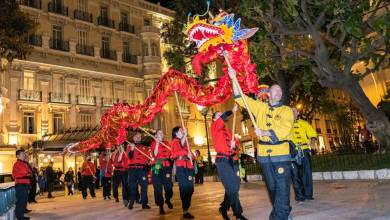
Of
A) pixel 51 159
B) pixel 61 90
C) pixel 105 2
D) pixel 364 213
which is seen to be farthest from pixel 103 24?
pixel 364 213

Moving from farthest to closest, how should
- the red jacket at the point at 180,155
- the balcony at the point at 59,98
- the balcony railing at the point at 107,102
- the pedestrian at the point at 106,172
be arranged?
1. the balcony railing at the point at 107,102
2. the balcony at the point at 59,98
3. the pedestrian at the point at 106,172
4. the red jacket at the point at 180,155

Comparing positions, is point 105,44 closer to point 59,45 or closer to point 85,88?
point 59,45

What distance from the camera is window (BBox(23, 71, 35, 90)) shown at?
3222 cm

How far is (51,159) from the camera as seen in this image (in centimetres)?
3195

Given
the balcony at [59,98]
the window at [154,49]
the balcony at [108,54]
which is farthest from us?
the window at [154,49]

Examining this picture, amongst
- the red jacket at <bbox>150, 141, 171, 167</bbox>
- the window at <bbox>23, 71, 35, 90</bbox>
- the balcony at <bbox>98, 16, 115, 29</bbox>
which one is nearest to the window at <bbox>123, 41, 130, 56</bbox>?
the balcony at <bbox>98, 16, 115, 29</bbox>

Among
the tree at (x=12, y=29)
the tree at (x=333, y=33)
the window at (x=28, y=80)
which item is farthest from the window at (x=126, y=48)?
the tree at (x=333, y=33)

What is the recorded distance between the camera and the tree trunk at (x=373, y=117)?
14.4 meters

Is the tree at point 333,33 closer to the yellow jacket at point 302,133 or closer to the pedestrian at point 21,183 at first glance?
the yellow jacket at point 302,133

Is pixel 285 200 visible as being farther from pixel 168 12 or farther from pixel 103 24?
pixel 168 12

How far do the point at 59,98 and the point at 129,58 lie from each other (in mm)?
9199

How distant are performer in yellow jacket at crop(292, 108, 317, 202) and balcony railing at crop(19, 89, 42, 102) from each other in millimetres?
27468

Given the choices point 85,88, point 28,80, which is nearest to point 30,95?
point 28,80

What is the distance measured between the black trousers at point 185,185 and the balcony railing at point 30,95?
87.2 ft
